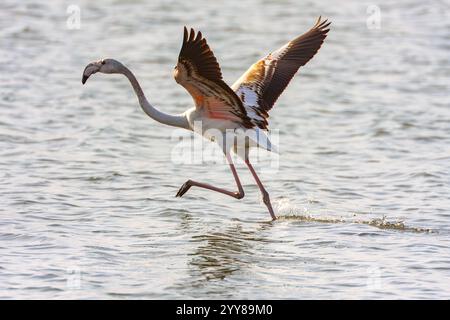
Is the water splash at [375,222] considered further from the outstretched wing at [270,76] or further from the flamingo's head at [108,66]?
the flamingo's head at [108,66]

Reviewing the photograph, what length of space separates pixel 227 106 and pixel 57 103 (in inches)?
254

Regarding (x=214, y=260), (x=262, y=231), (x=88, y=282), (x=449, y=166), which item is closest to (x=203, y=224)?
(x=262, y=231)

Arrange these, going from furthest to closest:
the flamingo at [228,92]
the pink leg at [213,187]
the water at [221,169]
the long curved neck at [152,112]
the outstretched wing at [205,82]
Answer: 1. the pink leg at [213,187]
2. the long curved neck at [152,112]
3. the flamingo at [228,92]
4. the outstretched wing at [205,82]
5. the water at [221,169]

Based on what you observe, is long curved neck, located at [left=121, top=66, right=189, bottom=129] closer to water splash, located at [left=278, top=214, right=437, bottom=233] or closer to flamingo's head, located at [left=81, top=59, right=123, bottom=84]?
flamingo's head, located at [left=81, top=59, right=123, bottom=84]

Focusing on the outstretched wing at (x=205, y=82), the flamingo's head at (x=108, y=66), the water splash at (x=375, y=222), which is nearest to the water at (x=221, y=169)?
the water splash at (x=375, y=222)

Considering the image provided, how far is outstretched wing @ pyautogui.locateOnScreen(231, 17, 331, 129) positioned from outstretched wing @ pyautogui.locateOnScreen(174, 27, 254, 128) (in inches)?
13.6

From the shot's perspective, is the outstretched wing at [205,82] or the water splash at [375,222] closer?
the outstretched wing at [205,82]

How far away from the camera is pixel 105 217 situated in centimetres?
1112

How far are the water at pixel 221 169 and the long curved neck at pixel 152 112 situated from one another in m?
1.05

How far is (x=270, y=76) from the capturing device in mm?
12039

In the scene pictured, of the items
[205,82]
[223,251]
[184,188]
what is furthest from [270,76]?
[223,251]

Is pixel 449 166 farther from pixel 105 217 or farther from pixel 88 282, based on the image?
pixel 88 282

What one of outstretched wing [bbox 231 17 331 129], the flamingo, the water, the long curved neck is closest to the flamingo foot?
the flamingo

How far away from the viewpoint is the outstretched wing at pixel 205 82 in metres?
9.70
